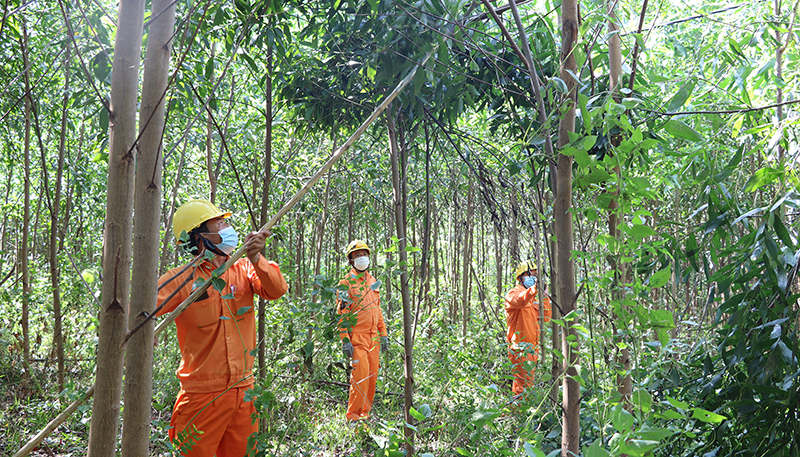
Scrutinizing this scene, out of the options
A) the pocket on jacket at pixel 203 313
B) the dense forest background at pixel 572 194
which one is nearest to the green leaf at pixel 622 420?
the dense forest background at pixel 572 194

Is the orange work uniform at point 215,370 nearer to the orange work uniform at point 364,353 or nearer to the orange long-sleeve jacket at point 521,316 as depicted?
the orange work uniform at point 364,353

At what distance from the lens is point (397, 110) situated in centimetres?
234

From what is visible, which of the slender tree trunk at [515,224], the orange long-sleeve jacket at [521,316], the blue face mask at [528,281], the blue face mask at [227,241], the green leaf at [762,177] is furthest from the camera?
the orange long-sleeve jacket at [521,316]

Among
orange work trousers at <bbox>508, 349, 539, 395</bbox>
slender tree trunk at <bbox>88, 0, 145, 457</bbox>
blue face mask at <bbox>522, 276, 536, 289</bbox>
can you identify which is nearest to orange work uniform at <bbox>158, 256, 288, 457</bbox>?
orange work trousers at <bbox>508, 349, 539, 395</bbox>

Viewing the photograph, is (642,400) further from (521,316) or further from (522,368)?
(521,316)

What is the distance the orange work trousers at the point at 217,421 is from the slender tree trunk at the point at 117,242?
73.8 inches

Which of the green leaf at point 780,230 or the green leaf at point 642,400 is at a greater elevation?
the green leaf at point 780,230

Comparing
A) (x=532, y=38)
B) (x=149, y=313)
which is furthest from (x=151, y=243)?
(x=532, y=38)

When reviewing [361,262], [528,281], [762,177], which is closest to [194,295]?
[762,177]

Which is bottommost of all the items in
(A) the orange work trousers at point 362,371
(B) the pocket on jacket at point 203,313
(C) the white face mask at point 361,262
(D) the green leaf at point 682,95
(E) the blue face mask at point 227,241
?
(A) the orange work trousers at point 362,371

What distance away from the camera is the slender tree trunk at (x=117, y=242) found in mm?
819

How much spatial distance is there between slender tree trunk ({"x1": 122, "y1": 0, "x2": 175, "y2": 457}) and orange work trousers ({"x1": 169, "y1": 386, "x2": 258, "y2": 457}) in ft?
5.89

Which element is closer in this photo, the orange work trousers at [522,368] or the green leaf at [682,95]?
the green leaf at [682,95]

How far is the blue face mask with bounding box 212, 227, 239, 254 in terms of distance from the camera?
7.96ft
